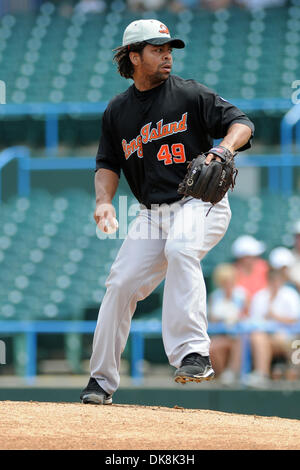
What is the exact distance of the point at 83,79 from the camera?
1070cm

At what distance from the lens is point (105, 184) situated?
430cm

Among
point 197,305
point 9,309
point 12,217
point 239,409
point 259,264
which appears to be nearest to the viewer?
point 197,305

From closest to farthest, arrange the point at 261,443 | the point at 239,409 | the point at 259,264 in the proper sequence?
the point at 261,443 → the point at 239,409 → the point at 259,264

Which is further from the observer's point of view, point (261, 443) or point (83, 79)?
point (83, 79)

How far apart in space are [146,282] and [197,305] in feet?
1.01

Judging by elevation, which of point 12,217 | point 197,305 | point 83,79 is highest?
point 83,79

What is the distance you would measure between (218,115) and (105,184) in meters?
0.72

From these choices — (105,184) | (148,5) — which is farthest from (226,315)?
(148,5)

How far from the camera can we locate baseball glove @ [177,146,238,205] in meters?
3.73

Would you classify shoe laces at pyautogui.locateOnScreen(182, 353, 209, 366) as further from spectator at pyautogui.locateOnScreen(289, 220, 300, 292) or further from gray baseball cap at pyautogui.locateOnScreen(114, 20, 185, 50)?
spectator at pyautogui.locateOnScreen(289, 220, 300, 292)

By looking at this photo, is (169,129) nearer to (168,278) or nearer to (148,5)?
(168,278)

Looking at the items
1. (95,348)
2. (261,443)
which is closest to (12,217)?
(95,348)

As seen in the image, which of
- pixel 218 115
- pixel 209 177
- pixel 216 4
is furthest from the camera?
pixel 216 4
